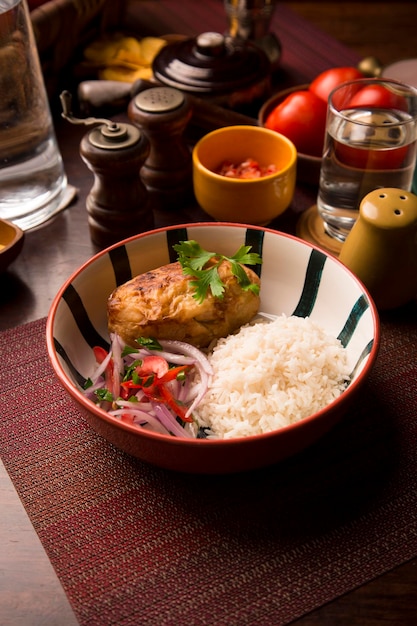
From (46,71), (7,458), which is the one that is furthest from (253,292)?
(46,71)

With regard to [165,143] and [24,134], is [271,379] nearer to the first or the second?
[165,143]

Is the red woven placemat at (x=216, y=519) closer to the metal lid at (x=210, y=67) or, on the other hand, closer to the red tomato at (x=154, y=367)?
the red tomato at (x=154, y=367)

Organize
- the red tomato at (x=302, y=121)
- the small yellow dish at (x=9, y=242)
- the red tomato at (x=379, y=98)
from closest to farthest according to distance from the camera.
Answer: the small yellow dish at (x=9, y=242)
the red tomato at (x=379, y=98)
the red tomato at (x=302, y=121)

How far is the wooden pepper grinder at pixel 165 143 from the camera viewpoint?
1513mm

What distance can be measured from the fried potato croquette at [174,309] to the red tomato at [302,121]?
0.58m

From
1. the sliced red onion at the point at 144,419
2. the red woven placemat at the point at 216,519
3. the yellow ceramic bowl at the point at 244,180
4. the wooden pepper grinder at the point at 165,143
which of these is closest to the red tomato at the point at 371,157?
the yellow ceramic bowl at the point at 244,180

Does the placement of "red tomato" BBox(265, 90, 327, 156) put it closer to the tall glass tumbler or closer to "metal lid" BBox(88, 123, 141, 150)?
"metal lid" BBox(88, 123, 141, 150)

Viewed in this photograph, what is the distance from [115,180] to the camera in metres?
1.45

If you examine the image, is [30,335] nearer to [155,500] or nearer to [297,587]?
[155,500]

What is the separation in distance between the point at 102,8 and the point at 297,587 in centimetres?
184

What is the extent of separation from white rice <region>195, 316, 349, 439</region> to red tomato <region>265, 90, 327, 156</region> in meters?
0.66

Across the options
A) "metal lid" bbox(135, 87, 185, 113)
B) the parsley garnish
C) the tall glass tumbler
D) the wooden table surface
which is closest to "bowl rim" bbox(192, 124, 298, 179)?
"metal lid" bbox(135, 87, 185, 113)

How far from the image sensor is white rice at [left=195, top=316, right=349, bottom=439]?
1.04 meters

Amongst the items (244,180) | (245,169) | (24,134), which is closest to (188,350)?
(244,180)
